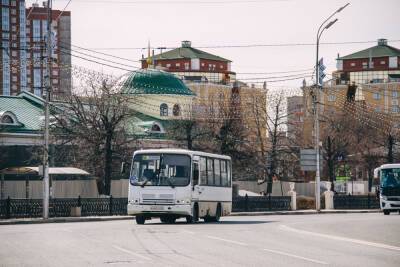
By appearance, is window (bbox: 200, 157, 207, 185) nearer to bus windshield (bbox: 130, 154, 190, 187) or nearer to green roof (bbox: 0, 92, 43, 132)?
bus windshield (bbox: 130, 154, 190, 187)

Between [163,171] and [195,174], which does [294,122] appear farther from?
[163,171]

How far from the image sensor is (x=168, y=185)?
113 ft

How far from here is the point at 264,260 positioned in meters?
16.8

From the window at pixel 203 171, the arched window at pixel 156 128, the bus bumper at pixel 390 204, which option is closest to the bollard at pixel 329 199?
the bus bumper at pixel 390 204

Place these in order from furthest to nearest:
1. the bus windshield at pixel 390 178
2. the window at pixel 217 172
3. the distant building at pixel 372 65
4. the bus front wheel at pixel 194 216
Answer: the distant building at pixel 372 65 < the bus windshield at pixel 390 178 < the window at pixel 217 172 < the bus front wheel at pixel 194 216

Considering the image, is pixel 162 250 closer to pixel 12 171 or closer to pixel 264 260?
pixel 264 260

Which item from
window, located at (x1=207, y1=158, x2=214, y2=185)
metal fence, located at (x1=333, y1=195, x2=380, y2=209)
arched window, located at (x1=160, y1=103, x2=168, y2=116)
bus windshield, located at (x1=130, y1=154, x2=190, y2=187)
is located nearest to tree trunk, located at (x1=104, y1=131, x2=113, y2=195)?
metal fence, located at (x1=333, y1=195, x2=380, y2=209)

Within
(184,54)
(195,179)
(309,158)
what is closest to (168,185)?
(195,179)

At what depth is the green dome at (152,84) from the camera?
99.2 metres

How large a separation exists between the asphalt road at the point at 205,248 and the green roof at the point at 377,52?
145755 mm

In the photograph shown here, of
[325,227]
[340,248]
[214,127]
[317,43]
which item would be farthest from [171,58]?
[340,248]

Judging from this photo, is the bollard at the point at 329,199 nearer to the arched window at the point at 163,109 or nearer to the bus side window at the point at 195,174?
the bus side window at the point at 195,174

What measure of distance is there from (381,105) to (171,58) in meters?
37.1

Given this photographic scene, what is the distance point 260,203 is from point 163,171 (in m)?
23.9
